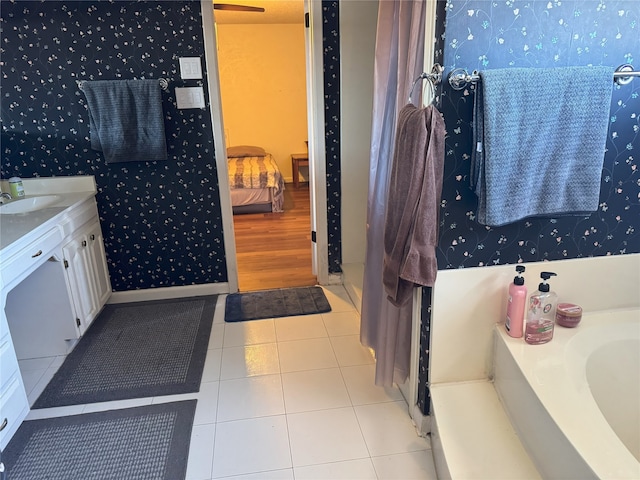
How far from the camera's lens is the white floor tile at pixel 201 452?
64.3 inches

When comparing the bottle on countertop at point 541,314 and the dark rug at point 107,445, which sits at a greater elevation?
the bottle on countertop at point 541,314

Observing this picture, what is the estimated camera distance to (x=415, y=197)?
1.42 meters

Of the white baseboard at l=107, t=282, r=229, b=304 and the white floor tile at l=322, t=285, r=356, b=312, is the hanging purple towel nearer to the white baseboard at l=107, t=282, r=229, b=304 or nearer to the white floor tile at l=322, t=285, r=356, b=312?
the white floor tile at l=322, t=285, r=356, b=312

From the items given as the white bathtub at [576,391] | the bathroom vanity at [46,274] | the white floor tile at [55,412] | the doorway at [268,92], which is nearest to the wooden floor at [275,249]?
the doorway at [268,92]

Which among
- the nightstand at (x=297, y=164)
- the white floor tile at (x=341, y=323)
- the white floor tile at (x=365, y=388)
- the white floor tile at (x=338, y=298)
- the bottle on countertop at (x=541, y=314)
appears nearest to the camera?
the bottle on countertop at (x=541, y=314)

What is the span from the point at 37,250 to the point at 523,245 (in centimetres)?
208

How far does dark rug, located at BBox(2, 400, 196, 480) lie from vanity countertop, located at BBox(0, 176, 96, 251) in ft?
2.60

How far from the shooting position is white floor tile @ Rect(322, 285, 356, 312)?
2891 millimetres

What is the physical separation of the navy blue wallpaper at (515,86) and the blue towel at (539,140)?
6cm

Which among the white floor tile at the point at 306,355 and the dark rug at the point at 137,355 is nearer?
the dark rug at the point at 137,355

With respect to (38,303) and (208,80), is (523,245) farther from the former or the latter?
(38,303)

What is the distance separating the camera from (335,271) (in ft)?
10.7

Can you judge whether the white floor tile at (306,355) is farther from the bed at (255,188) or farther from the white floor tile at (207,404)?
the bed at (255,188)

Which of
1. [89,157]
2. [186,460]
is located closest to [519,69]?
[186,460]
